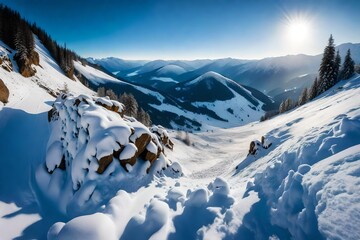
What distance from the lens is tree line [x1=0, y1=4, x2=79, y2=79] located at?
51.2m

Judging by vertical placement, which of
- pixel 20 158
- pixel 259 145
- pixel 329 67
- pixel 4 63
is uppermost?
pixel 329 67

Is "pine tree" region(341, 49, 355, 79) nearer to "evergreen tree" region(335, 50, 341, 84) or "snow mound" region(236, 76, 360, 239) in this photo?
"evergreen tree" region(335, 50, 341, 84)

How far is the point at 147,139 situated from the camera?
18.6m

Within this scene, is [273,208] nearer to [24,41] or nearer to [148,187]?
[148,187]

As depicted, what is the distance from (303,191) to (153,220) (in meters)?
6.85

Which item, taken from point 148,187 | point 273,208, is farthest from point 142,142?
point 273,208

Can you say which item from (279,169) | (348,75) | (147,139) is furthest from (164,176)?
(348,75)

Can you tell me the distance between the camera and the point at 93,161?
49.1 feet

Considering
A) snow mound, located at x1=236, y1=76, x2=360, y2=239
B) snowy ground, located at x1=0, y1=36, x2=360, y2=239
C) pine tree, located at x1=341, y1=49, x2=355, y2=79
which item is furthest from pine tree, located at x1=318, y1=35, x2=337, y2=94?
snow mound, located at x1=236, y1=76, x2=360, y2=239

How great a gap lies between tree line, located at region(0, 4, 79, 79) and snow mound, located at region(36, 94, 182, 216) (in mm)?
43494

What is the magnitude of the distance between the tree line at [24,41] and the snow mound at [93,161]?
43.5m

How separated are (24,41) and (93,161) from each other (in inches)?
2694

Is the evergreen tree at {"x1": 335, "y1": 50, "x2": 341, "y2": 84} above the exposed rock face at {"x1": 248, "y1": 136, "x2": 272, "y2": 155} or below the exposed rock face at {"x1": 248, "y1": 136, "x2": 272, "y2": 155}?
above

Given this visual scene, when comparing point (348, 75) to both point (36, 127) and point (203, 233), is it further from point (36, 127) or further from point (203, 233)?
point (36, 127)
